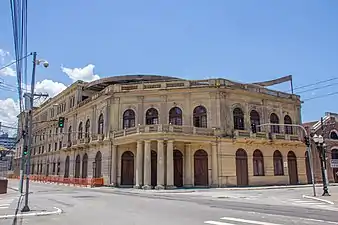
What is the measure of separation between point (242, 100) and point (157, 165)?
13535mm

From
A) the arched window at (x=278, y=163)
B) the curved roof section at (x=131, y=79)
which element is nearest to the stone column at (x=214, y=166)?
the arched window at (x=278, y=163)

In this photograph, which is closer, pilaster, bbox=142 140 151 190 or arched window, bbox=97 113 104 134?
pilaster, bbox=142 140 151 190

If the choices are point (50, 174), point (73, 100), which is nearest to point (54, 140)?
point (50, 174)

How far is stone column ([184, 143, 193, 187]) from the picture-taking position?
120ft

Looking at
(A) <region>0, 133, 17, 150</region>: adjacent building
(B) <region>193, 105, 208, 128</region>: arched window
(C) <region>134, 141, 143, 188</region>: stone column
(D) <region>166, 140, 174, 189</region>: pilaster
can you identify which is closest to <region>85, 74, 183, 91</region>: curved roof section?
(B) <region>193, 105, 208, 128</region>: arched window

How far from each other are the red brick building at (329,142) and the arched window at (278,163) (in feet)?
27.7

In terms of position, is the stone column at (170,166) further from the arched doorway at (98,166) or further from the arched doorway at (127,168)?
the arched doorway at (98,166)

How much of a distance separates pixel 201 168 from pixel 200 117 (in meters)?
5.99

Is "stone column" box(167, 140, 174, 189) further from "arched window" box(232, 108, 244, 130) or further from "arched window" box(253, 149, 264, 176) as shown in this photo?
"arched window" box(253, 149, 264, 176)

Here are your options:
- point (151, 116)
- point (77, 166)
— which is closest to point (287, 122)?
point (151, 116)

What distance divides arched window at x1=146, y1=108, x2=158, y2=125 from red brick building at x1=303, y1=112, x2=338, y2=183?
22.4 metres

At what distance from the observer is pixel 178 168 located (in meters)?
37.2

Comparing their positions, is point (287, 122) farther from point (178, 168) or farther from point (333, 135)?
point (178, 168)

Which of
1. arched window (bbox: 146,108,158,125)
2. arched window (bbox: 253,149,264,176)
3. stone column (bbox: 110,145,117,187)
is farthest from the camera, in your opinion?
arched window (bbox: 146,108,158,125)
